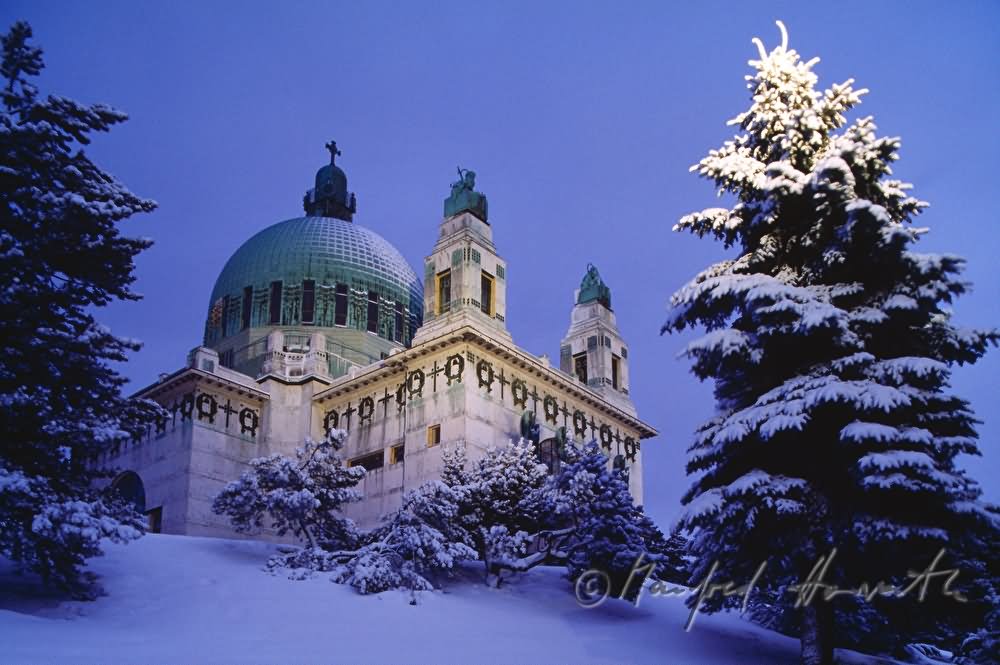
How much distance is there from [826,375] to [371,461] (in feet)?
72.3

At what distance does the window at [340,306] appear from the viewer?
43000mm

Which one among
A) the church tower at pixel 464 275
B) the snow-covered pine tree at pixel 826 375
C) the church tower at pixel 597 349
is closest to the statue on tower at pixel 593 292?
the church tower at pixel 597 349

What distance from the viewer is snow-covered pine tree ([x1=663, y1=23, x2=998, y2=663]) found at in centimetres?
1599

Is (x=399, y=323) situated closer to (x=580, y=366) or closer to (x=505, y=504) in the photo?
(x=580, y=366)

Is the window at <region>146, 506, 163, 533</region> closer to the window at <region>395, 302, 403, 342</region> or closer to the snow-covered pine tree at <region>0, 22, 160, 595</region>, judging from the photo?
the window at <region>395, 302, 403, 342</region>

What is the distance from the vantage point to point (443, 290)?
3553cm

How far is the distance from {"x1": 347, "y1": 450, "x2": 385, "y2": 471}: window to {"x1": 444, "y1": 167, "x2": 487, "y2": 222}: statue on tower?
31.4ft

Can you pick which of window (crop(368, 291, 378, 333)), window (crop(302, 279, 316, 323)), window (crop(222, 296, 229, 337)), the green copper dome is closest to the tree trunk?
the green copper dome

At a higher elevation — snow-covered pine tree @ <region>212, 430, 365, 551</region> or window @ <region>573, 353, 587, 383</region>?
window @ <region>573, 353, 587, 383</region>

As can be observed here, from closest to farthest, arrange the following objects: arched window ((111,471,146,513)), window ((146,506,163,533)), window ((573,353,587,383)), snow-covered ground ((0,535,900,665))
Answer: snow-covered ground ((0,535,900,665)) < window ((146,506,163,533)) < arched window ((111,471,146,513)) < window ((573,353,587,383))

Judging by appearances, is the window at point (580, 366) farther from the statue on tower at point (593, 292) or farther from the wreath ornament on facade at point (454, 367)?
the wreath ornament on facade at point (454, 367)

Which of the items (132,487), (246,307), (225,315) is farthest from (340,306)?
(132,487)

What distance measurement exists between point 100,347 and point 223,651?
6108 millimetres

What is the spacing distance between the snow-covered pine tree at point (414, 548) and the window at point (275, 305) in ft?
63.4
